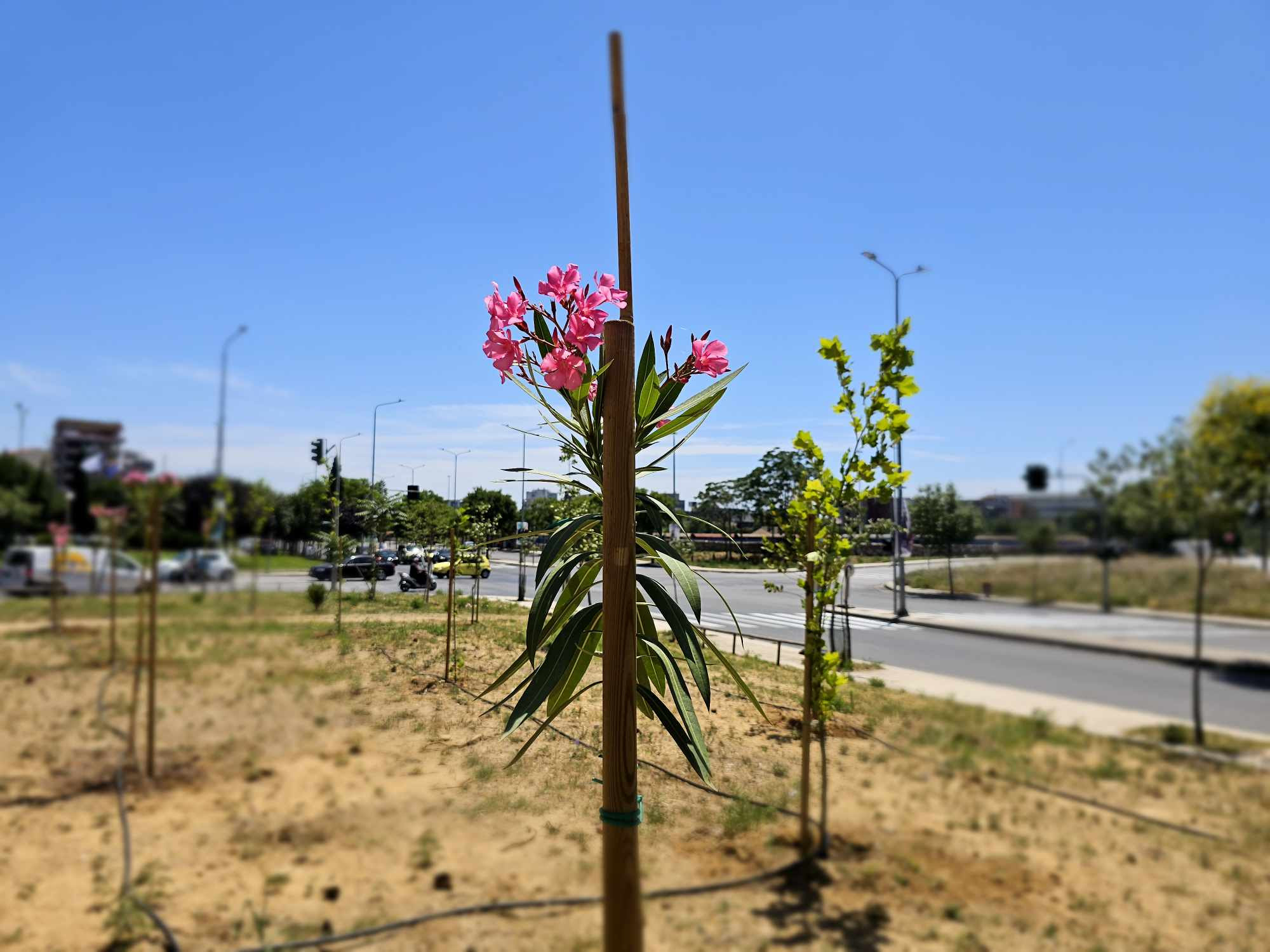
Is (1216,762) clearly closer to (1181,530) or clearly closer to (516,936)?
(1181,530)

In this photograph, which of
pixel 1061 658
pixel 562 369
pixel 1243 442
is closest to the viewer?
pixel 562 369

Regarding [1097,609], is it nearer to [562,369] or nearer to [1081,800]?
[1081,800]

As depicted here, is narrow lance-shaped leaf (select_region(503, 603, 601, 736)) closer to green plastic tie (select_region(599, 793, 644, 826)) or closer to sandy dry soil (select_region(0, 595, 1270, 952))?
green plastic tie (select_region(599, 793, 644, 826))

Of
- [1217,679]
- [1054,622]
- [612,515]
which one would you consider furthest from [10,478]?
[1217,679]

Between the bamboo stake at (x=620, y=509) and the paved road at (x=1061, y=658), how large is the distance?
589mm

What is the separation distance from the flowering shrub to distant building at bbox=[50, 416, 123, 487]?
39.7 inches

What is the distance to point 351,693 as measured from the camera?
72.0 inches

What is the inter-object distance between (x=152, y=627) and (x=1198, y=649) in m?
1.95

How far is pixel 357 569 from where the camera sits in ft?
5.96

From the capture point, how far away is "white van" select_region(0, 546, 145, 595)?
4.11 ft

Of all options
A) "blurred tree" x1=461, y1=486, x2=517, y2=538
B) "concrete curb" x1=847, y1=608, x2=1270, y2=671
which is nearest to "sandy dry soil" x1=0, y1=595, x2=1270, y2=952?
"concrete curb" x1=847, y1=608, x2=1270, y2=671

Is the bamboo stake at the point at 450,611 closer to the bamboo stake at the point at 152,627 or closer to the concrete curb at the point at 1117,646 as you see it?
the bamboo stake at the point at 152,627

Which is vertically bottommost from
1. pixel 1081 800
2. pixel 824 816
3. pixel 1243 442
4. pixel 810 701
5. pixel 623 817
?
pixel 824 816

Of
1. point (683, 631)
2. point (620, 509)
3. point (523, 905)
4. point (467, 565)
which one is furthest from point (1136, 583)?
point (467, 565)
